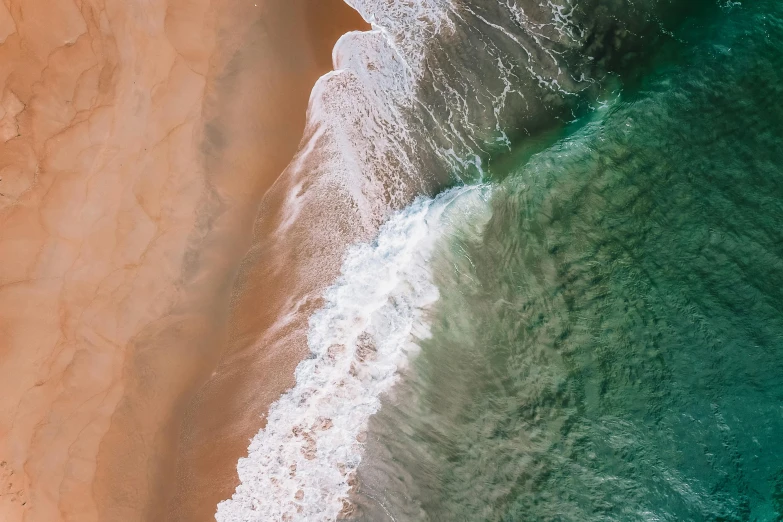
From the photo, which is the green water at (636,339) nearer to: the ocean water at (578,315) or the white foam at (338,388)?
the ocean water at (578,315)

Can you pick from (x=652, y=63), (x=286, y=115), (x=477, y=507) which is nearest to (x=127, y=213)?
(x=286, y=115)

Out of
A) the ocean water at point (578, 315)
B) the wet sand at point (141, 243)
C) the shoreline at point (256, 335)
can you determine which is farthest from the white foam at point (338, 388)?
the wet sand at point (141, 243)

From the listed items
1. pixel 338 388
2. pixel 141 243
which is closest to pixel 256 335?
pixel 338 388

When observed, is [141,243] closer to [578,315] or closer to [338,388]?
[338,388]

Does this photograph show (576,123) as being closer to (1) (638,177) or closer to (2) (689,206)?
(1) (638,177)

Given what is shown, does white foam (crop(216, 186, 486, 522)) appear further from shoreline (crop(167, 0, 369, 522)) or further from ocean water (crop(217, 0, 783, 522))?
shoreline (crop(167, 0, 369, 522))

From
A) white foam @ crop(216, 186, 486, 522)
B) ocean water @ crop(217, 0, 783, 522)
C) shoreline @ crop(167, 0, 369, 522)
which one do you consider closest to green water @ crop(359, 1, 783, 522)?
ocean water @ crop(217, 0, 783, 522)
